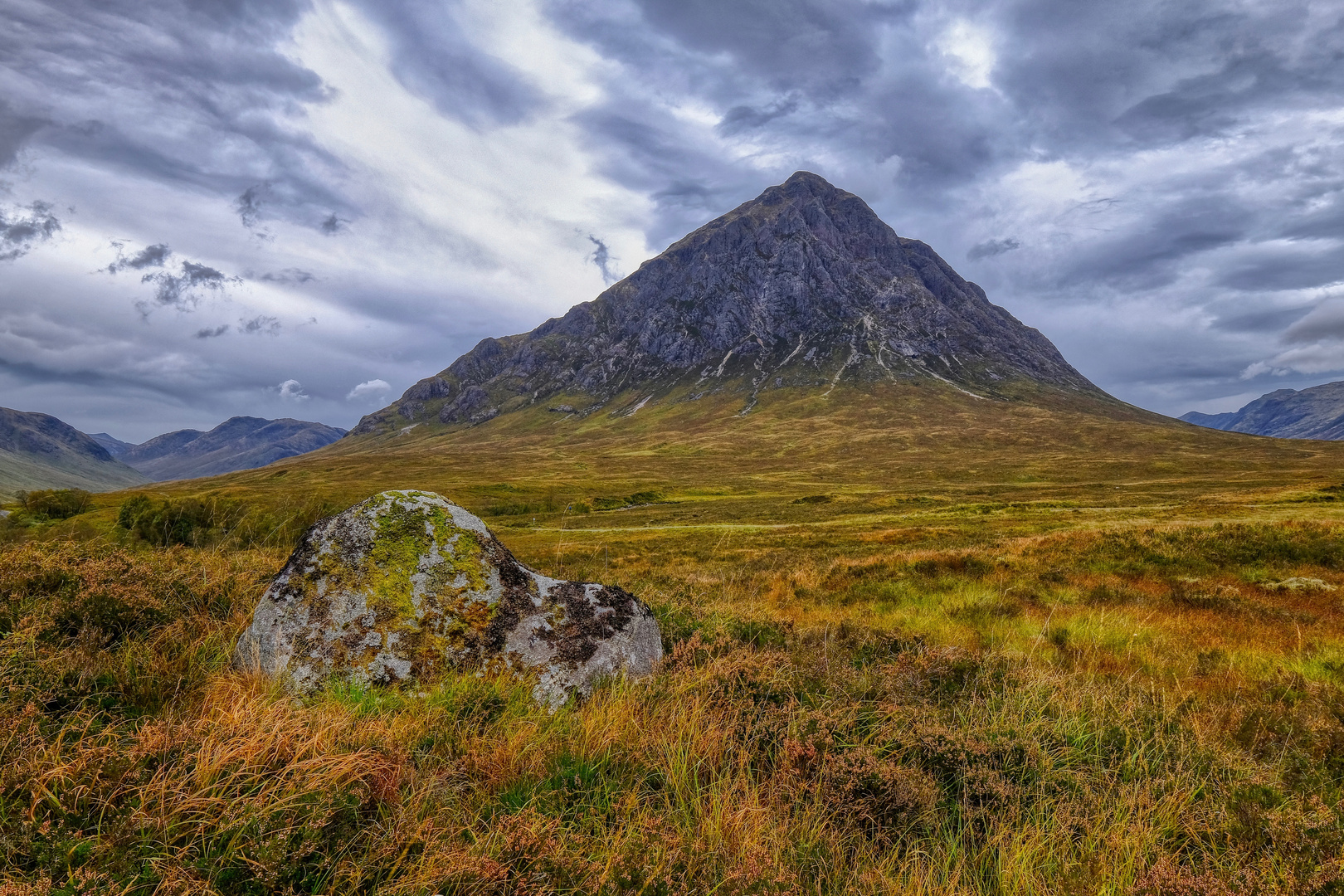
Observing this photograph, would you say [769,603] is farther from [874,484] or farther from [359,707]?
[874,484]

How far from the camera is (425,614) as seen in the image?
5801 mm

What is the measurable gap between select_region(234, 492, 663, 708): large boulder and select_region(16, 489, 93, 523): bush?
54.3 meters

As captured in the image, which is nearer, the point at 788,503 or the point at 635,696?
the point at 635,696

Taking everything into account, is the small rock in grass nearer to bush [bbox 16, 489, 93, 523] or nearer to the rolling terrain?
the rolling terrain

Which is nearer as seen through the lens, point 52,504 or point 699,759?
point 699,759

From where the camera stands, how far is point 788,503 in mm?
62156

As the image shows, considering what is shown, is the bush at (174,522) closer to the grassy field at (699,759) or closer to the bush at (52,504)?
the bush at (52,504)

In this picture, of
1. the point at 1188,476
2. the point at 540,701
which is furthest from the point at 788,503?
the point at 1188,476

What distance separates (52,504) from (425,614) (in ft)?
197

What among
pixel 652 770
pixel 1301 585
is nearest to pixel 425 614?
pixel 652 770

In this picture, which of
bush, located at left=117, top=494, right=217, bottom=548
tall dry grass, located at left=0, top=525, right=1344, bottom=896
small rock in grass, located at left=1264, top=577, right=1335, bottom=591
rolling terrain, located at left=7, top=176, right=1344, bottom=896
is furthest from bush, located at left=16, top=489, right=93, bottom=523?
small rock in grass, located at left=1264, top=577, right=1335, bottom=591

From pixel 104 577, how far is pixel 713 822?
21.8 feet

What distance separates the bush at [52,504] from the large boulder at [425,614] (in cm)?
5427

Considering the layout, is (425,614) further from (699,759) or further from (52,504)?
(52,504)
